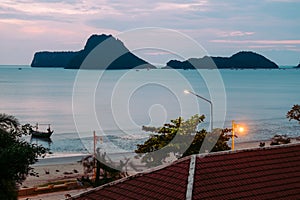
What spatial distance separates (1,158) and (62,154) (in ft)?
131

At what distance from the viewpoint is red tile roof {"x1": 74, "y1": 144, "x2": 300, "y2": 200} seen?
40.4 feet

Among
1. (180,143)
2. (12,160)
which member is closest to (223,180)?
(12,160)

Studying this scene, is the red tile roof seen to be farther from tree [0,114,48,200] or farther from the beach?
the beach

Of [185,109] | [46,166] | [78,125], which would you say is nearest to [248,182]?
[46,166]

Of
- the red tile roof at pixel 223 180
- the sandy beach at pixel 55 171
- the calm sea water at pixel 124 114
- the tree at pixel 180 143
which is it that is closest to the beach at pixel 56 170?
Answer: the sandy beach at pixel 55 171

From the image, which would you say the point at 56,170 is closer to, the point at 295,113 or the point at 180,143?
the point at 180,143

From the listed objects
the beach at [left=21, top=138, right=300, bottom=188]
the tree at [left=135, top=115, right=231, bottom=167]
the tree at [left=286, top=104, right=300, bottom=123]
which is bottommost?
the beach at [left=21, top=138, right=300, bottom=188]

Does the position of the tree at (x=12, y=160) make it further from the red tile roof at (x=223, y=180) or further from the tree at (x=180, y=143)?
the tree at (x=180, y=143)

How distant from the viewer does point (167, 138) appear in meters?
23.8

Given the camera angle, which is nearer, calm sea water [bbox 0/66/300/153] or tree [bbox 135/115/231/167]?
tree [bbox 135/115/231/167]

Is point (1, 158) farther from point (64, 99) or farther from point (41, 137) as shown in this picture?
point (64, 99)

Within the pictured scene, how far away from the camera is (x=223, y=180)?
1276cm

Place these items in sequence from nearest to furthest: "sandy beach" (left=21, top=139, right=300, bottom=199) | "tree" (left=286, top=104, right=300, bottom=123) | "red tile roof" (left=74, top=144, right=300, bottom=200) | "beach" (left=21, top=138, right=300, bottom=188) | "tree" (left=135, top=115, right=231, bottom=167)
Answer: "red tile roof" (left=74, top=144, right=300, bottom=200) < "tree" (left=135, top=115, right=231, bottom=167) < "tree" (left=286, top=104, right=300, bottom=123) < "sandy beach" (left=21, top=139, right=300, bottom=199) < "beach" (left=21, top=138, right=300, bottom=188)

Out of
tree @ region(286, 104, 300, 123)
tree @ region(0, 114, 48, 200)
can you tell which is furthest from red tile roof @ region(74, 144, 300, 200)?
tree @ region(286, 104, 300, 123)
